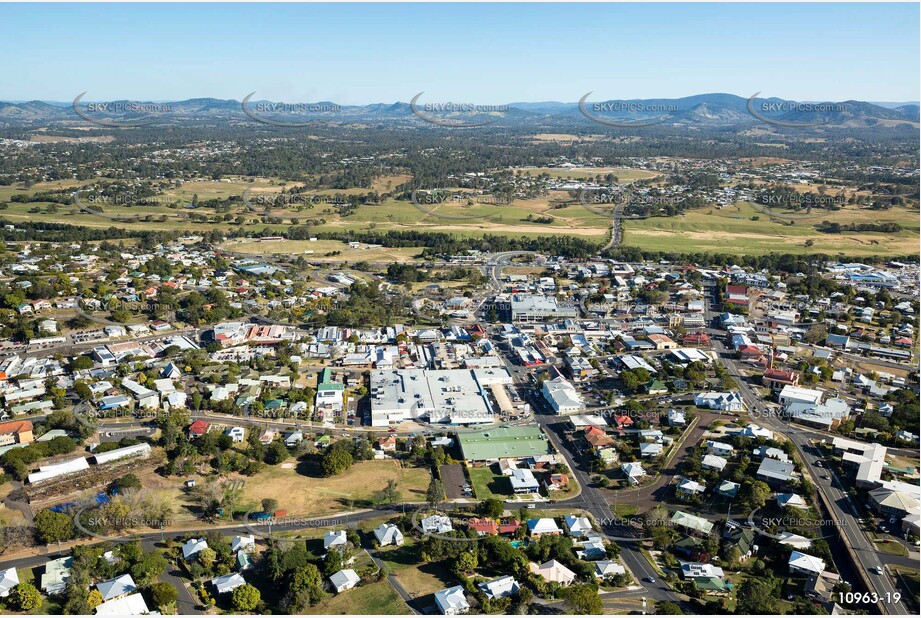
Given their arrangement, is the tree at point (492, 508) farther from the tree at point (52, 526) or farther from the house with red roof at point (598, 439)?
the tree at point (52, 526)

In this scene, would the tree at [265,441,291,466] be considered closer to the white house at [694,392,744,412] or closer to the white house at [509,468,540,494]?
the white house at [509,468,540,494]

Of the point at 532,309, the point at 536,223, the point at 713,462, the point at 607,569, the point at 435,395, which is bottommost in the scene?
the point at 607,569

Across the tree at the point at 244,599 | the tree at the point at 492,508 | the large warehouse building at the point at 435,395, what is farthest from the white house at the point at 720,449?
the tree at the point at 244,599

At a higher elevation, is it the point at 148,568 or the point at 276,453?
the point at 276,453

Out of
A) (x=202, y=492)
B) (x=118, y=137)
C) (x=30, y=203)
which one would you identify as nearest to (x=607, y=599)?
(x=202, y=492)

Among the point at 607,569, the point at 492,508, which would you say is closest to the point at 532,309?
the point at 492,508

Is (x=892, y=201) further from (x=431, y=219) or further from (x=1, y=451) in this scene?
(x=1, y=451)

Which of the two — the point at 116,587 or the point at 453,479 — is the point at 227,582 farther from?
the point at 453,479
